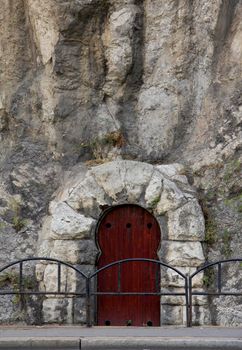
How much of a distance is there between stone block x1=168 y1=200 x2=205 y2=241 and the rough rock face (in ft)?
3.05

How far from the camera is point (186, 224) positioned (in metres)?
13.2

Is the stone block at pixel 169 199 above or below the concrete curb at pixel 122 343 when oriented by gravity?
above

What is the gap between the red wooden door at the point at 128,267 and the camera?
1335 cm

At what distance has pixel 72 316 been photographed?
12969 millimetres

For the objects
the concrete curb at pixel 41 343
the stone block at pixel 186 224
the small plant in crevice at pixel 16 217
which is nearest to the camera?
the concrete curb at pixel 41 343

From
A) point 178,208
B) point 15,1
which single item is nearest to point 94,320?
point 178,208

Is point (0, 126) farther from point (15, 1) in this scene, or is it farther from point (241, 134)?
point (241, 134)

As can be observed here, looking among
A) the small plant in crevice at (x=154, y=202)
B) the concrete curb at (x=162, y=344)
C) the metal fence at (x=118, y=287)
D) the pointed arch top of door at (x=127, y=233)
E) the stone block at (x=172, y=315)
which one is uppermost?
the small plant in crevice at (x=154, y=202)

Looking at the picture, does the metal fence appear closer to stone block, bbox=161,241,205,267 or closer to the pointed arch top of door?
stone block, bbox=161,241,205,267

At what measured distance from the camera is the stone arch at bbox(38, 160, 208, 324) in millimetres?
13023

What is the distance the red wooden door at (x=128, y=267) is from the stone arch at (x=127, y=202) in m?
0.22

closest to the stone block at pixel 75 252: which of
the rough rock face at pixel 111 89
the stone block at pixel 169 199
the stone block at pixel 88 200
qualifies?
the stone block at pixel 88 200

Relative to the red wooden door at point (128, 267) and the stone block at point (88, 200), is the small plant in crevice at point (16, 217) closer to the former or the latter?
the stone block at point (88, 200)

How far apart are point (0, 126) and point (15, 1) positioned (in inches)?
85.5
